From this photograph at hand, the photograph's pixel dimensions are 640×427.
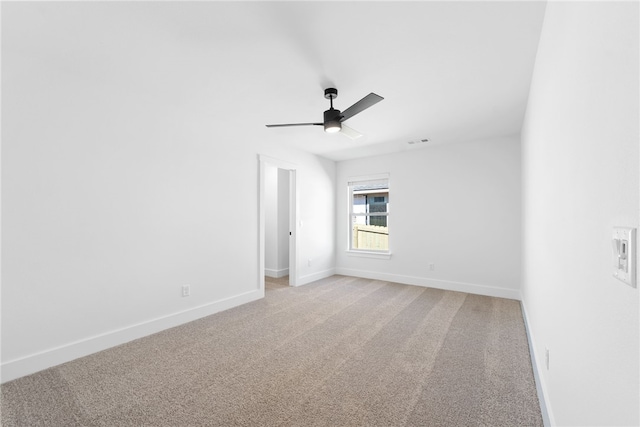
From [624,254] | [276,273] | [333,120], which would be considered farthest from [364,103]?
[276,273]

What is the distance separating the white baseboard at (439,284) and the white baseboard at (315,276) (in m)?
0.19

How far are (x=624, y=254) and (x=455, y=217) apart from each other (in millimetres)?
4214

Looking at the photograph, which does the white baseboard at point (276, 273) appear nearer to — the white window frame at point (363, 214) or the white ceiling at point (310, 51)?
the white window frame at point (363, 214)

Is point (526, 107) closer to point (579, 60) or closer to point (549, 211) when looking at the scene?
point (549, 211)

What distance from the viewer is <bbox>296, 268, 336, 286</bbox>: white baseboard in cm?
499

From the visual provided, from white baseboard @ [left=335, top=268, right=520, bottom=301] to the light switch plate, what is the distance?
4.07 metres

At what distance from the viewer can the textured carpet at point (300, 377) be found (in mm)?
1711

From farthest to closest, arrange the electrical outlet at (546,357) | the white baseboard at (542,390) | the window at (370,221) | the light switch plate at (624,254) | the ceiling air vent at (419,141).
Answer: the window at (370,221) < the ceiling air vent at (419,141) < the electrical outlet at (546,357) < the white baseboard at (542,390) < the light switch plate at (624,254)

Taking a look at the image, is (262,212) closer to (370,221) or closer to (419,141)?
(370,221)

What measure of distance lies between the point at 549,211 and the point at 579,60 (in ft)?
3.13

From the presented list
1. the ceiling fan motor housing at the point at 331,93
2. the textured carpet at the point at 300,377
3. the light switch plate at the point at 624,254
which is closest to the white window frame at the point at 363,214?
the textured carpet at the point at 300,377

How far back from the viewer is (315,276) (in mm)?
5312

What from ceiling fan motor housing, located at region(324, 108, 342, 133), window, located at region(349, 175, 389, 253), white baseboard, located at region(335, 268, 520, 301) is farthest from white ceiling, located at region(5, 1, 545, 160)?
white baseboard, located at region(335, 268, 520, 301)

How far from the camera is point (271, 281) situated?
17.5 ft
